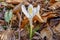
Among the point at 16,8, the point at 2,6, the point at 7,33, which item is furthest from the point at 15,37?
the point at 2,6

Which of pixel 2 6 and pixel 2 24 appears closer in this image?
pixel 2 24

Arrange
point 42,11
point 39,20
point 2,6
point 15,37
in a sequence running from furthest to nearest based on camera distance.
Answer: point 2,6
point 42,11
point 39,20
point 15,37

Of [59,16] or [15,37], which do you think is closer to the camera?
[15,37]

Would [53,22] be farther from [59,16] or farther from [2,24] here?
[2,24]

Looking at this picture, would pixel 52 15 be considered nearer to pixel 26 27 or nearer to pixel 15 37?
pixel 26 27

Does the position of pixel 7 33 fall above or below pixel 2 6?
below

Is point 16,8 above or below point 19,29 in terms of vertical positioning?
above

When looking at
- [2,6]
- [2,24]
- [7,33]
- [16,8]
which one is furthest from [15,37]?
[2,6]

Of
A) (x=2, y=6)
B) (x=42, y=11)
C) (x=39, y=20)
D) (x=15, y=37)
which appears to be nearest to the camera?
(x=15, y=37)
